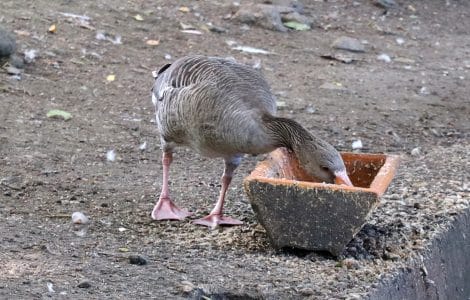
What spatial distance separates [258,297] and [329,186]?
685 mm

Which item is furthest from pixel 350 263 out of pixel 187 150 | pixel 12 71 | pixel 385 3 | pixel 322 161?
pixel 385 3

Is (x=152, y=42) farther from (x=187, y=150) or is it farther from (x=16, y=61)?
(x=187, y=150)

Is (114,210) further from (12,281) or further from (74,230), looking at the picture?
(12,281)

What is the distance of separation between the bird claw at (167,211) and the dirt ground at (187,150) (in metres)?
0.07

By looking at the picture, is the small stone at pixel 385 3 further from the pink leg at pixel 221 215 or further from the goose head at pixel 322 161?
the goose head at pixel 322 161

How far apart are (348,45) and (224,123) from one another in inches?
237

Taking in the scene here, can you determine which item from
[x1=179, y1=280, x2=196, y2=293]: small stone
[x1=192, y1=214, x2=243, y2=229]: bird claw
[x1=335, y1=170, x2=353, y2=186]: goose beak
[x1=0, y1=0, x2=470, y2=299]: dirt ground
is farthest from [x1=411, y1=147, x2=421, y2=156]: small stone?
[x1=179, y1=280, x2=196, y2=293]: small stone

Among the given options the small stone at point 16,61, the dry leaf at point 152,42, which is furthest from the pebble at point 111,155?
the dry leaf at point 152,42

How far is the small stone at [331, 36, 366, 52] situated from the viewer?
35.3ft

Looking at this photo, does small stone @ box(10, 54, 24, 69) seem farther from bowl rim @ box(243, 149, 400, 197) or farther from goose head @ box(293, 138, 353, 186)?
goose head @ box(293, 138, 353, 186)

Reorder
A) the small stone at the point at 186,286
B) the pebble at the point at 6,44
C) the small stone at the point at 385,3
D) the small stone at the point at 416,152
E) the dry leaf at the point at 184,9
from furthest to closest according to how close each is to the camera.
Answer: the small stone at the point at 385,3
the dry leaf at the point at 184,9
the pebble at the point at 6,44
the small stone at the point at 416,152
the small stone at the point at 186,286

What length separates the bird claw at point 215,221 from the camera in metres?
→ 5.34

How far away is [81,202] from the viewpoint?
564cm

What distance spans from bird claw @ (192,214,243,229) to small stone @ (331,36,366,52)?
5.67 metres
